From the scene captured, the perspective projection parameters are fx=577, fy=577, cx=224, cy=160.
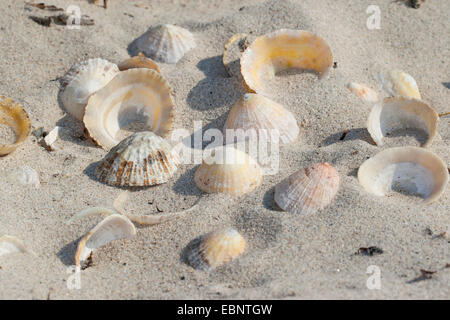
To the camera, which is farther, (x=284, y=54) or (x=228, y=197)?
(x=284, y=54)

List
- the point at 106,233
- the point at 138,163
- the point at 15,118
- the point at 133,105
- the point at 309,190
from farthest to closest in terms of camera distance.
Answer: the point at 133,105
the point at 15,118
the point at 138,163
the point at 309,190
the point at 106,233

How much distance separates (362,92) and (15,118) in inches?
115

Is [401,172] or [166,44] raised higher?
[166,44]

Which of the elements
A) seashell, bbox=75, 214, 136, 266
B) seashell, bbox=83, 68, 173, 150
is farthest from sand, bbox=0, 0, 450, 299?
A: seashell, bbox=83, 68, 173, 150

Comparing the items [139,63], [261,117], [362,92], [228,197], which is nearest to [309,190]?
[228,197]

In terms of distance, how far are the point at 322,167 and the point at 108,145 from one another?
1.75 m

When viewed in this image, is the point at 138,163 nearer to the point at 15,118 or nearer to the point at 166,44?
the point at 15,118

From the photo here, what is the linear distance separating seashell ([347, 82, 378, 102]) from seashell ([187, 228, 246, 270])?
79.5 inches

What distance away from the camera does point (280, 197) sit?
401 cm

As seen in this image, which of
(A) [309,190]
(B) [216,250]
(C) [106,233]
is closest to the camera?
(B) [216,250]

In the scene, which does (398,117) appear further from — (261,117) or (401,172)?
(261,117)

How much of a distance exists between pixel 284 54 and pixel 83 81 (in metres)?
1.79

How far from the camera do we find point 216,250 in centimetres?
358

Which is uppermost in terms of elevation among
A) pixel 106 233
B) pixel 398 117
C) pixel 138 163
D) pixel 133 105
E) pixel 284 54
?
pixel 284 54
